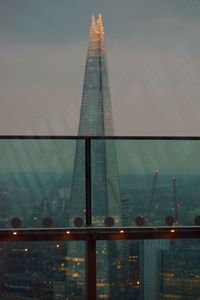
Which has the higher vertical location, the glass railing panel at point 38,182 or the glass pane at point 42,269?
the glass railing panel at point 38,182

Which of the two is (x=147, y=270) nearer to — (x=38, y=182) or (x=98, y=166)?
(x=98, y=166)

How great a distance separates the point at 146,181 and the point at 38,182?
773 mm

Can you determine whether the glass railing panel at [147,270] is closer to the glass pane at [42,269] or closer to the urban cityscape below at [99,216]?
the urban cityscape below at [99,216]

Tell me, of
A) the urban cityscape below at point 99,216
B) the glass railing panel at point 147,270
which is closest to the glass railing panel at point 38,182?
the urban cityscape below at point 99,216

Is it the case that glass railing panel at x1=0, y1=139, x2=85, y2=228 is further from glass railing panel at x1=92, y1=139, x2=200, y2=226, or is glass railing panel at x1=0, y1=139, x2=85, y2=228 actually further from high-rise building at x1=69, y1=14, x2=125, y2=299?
glass railing panel at x1=92, y1=139, x2=200, y2=226

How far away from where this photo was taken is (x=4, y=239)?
3635 millimetres

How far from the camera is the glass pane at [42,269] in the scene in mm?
3627

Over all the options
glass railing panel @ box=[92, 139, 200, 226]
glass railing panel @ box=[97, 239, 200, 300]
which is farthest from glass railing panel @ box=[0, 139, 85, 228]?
glass railing panel @ box=[97, 239, 200, 300]

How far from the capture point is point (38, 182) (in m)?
4.11

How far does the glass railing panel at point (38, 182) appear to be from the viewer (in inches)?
153

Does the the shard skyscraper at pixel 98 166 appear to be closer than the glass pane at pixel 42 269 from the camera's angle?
No

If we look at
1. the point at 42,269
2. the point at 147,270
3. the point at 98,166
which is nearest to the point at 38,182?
the point at 98,166

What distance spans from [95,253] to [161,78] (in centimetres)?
191

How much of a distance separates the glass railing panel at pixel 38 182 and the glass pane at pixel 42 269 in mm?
192
